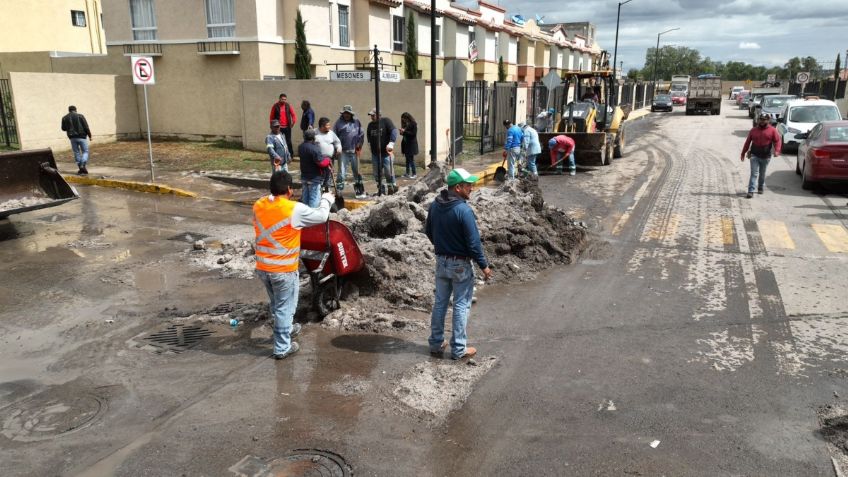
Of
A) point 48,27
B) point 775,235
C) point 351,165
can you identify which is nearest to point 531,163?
point 351,165

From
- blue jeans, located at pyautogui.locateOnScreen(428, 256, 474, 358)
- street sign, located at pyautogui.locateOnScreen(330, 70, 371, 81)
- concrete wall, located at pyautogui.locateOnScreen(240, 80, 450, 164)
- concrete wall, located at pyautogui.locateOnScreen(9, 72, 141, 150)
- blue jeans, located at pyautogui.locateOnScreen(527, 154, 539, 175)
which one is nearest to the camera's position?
blue jeans, located at pyautogui.locateOnScreen(428, 256, 474, 358)

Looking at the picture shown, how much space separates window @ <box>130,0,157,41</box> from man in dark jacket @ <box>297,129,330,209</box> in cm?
1643

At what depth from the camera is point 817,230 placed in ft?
36.0

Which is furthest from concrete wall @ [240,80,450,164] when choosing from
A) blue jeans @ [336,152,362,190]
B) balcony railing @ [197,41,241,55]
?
blue jeans @ [336,152,362,190]

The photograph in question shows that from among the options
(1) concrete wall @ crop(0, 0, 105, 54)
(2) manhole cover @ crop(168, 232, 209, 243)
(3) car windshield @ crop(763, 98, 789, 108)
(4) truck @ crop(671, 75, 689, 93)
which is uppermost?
(1) concrete wall @ crop(0, 0, 105, 54)

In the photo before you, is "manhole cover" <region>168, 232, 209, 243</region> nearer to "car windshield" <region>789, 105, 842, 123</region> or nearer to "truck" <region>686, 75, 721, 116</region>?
"car windshield" <region>789, 105, 842, 123</region>

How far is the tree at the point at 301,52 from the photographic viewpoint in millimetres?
23078

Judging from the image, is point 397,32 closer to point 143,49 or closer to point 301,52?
point 301,52

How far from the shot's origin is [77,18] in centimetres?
3619

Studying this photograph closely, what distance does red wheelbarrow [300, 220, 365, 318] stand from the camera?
6.54 meters

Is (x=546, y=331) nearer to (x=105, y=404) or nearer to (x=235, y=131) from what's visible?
(x=105, y=404)

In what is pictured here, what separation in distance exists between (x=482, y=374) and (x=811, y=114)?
67.8 feet

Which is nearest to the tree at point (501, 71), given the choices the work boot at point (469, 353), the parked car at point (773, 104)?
the parked car at point (773, 104)

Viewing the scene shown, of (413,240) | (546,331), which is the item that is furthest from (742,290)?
(413,240)
